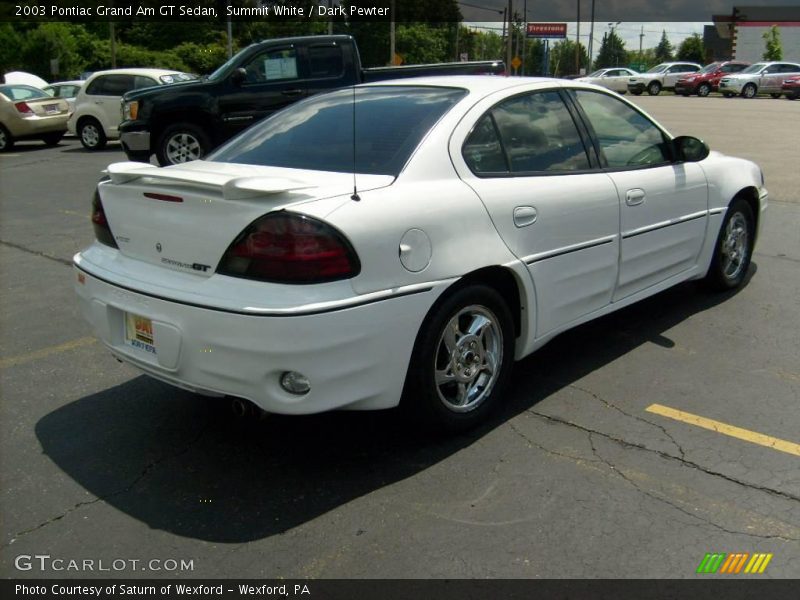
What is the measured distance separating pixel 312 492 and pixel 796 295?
14.3ft

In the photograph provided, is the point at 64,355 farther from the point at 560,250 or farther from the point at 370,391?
the point at 560,250

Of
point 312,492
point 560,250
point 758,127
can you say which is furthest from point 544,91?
point 758,127

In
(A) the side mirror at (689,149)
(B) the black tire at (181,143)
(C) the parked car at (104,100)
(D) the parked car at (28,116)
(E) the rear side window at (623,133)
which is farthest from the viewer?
(D) the parked car at (28,116)

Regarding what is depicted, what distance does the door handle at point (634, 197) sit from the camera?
14.6 ft

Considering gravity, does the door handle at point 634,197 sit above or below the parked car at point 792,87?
below

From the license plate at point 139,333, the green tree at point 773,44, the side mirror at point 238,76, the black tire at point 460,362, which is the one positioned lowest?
the black tire at point 460,362

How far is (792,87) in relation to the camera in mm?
35500

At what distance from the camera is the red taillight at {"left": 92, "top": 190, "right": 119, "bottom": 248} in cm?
369

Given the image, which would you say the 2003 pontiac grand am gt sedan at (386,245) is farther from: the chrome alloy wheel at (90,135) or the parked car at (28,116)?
the parked car at (28,116)

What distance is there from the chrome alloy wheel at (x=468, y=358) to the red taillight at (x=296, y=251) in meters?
0.68

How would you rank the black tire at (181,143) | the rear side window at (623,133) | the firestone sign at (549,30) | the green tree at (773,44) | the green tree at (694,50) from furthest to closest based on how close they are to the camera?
the firestone sign at (549,30), the green tree at (694,50), the green tree at (773,44), the black tire at (181,143), the rear side window at (623,133)

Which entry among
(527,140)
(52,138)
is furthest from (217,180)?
(52,138)

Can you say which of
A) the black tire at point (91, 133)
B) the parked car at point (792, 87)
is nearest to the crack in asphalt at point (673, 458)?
the black tire at point (91, 133)

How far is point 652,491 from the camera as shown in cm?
322
